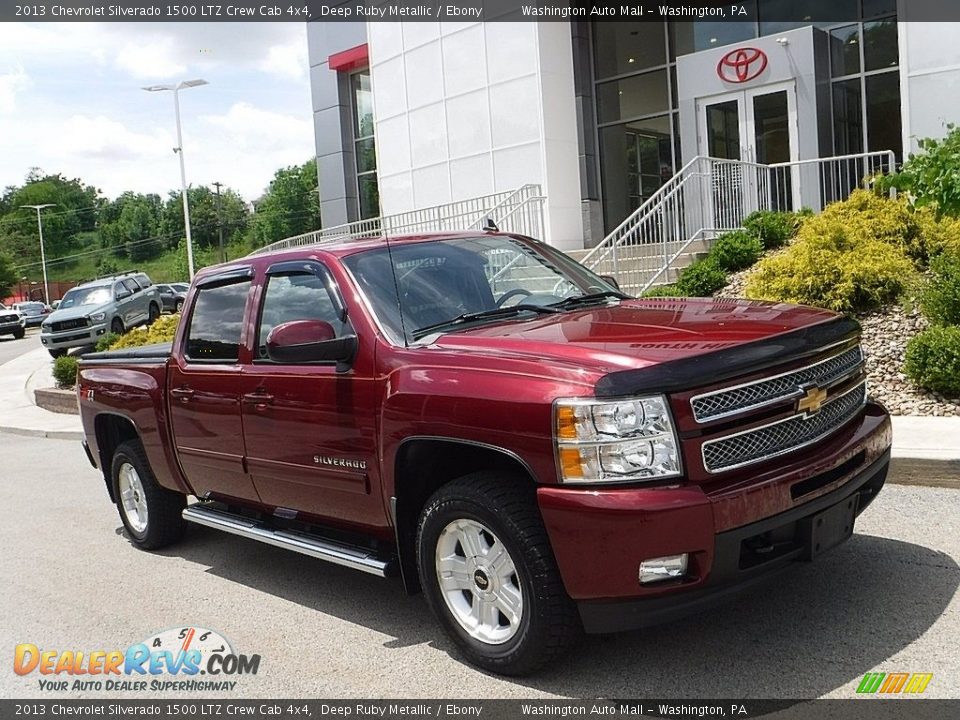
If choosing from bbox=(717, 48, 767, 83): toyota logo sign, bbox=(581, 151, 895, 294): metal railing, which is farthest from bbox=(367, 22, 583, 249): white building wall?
bbox=(581, 151, 895, 294): metal railing

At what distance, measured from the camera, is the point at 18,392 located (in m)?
21.6

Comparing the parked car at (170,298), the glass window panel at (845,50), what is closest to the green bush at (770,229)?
the glass window panel at (845,50)

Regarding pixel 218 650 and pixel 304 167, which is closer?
pixel 218 650

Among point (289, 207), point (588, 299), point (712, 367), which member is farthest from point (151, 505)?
point (289, 207)

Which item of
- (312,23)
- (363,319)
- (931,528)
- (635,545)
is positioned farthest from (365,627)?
(312,23)

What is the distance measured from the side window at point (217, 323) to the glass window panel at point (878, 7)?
16.8 meters

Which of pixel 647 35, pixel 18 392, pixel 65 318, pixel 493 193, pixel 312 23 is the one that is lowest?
pixel 18 392

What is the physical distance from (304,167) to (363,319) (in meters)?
112

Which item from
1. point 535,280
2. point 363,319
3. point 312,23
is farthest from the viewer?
point 312,23

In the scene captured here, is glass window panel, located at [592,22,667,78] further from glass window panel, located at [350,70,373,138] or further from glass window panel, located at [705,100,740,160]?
glass window panel, located at [350,70,373,138]

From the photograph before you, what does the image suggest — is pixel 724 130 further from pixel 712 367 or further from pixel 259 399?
pixel 712 367

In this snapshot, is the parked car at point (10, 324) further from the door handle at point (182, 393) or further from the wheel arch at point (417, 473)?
the wheel arch at point (417, 473)

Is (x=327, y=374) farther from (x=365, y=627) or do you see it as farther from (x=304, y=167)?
(x=304, y=167)

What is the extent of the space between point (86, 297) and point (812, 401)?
81.8 ft
